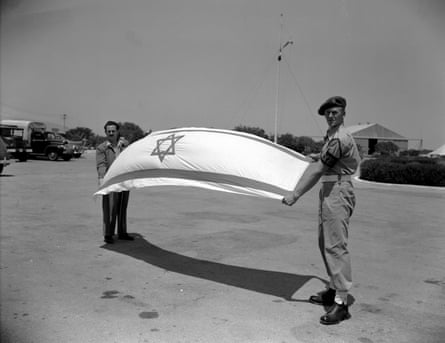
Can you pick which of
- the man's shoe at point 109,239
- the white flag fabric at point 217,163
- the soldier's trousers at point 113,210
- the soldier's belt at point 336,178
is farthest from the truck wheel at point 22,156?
the soldier's belt at point 336,178

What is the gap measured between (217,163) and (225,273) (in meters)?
1.57

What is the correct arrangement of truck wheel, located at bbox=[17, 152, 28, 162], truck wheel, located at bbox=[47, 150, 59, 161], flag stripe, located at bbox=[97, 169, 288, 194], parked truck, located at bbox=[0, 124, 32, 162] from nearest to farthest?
flag stripe, located at bbox=[97, 169, 288, 194], parked truck, located at bbox=[0, 124, 32, 162], truck wheel, located at bbox=[17, 152, 28, 162], truck wheel, located at bbox=[47, 150, 59, 161]

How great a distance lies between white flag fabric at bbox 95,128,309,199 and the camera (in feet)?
13.3

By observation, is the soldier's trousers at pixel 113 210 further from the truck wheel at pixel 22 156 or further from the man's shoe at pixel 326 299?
the truck wheel at pixel 22 156

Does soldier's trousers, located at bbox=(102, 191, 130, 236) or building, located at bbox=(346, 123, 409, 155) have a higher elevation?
building, located at bbox=(346, 123, 409, 155)

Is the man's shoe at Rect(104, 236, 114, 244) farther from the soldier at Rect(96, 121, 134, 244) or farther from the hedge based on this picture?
the hedge

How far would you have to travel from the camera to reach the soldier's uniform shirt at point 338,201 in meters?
3.77

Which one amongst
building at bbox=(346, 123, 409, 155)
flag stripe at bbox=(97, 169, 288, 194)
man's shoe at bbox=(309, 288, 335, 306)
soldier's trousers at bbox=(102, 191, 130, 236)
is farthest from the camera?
building at bbox=(346, 123, 409, 155)

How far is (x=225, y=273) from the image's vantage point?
202 inches

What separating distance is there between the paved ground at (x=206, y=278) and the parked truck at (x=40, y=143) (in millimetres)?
21729

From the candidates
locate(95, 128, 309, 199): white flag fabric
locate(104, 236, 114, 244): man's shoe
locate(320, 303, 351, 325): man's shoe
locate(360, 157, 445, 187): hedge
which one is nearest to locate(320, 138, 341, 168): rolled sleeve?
locate(95, 128, 309, 199): white flag fabric

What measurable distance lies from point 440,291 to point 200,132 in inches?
119

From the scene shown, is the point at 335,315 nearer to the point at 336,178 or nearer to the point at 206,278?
the point at 336,178

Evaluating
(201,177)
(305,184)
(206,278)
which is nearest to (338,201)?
(305,184)
